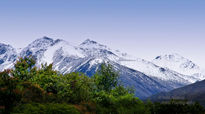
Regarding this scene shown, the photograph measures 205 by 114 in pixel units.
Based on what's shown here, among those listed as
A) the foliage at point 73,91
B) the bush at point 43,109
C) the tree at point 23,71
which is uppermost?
the tree at point 23,71

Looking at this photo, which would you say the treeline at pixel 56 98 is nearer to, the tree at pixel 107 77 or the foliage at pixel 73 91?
the foliage at pixel 73 91

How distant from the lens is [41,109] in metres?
17.8

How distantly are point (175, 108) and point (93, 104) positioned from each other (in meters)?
8.94

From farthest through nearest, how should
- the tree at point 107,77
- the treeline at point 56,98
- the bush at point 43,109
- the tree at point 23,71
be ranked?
the tree at point 107,77
the tree at point 23,71
the treeline at point 56,98
the bush at point 43,109

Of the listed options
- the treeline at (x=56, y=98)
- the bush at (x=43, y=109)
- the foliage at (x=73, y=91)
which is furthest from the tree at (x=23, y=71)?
the bush at (x=43, y=109)

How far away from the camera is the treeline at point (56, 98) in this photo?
56.2 ft

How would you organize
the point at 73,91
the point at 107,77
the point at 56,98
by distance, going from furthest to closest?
the point at 107,77, the point at 73,91, the point at 56,98

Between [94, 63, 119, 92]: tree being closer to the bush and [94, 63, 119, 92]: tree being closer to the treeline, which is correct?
the treeline

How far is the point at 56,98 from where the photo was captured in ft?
69.6

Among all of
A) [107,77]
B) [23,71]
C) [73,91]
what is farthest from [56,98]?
[107,77]

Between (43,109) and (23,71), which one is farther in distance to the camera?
(23,71)

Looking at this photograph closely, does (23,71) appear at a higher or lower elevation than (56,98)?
higher

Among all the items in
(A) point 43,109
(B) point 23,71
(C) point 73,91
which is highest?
(B) point 23,71

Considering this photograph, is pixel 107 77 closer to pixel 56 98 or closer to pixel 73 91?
Result: pixel 73 91
